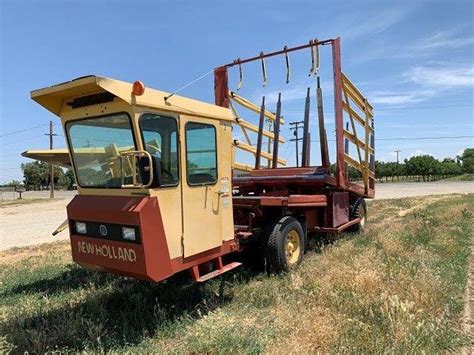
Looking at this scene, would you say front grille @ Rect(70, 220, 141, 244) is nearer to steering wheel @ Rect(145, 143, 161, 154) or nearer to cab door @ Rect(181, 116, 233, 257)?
cab door @ Rect(181, 116, 233, 257)

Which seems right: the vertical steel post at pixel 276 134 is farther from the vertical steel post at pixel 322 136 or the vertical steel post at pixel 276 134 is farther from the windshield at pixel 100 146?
the windshield at pixel 100 146

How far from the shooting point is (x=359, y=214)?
→ 1030 cm

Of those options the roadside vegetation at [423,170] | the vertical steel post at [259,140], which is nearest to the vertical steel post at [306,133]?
the vertical steel post at [259,140]

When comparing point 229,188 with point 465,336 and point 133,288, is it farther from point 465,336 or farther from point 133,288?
point 465,336

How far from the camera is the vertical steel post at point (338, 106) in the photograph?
786 centimetres

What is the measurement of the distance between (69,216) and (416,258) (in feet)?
17.4

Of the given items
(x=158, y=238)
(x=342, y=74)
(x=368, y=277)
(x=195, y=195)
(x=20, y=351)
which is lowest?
(x=20, y=351)

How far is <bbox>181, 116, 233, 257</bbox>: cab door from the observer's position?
4.82 metres

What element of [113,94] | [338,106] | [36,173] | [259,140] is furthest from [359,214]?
[36,173]

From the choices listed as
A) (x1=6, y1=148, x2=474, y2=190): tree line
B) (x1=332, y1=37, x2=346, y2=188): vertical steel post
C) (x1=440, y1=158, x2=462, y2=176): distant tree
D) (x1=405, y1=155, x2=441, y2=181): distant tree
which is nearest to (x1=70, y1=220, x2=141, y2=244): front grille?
(x1=332, y1=37, x2=346, y2=188): vertical steel post

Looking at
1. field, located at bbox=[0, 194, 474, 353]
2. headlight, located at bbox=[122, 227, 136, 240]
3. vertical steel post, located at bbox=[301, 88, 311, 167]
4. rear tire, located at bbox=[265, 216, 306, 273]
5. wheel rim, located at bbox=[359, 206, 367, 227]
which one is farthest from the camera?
wheel rim, located at bbox=[359, 206, 367, 227]

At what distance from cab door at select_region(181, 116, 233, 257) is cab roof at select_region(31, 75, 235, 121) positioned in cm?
15

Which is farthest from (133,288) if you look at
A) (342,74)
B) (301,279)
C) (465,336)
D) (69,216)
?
(342,74)

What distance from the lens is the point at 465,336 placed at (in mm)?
4133
